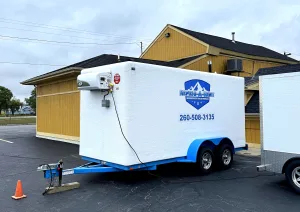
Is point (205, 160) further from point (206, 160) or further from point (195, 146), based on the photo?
point (195, 146)

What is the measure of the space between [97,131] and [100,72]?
5.09 ft

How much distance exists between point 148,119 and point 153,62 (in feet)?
35.4

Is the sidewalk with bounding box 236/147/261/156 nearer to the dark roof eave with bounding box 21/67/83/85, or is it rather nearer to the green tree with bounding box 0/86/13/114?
the dark roof eave with bounding box 21/67/83/85

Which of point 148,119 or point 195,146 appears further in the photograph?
point 195,146

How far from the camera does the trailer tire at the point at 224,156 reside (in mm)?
8930

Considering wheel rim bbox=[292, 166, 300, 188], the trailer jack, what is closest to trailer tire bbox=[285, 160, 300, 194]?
wheel rim bbox=[292, 166, 300, 188]

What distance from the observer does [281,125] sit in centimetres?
696

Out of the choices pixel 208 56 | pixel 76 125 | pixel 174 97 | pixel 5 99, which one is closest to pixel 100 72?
pixel 174 97

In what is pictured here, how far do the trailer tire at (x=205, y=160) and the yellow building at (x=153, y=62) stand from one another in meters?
5.63

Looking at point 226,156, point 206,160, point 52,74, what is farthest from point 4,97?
point 206,160

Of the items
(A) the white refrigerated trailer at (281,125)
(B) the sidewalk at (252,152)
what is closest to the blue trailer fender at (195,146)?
(A) the white refrigerated trailer at (281,125)

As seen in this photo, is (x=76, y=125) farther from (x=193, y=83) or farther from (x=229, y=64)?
(x=229, y=64)

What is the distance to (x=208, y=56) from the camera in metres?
19.3

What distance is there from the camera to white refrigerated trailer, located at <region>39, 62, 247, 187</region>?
7.00 metres
